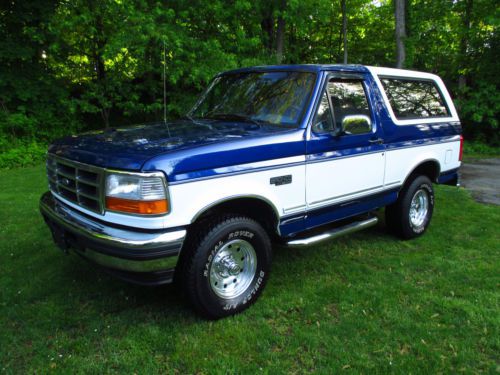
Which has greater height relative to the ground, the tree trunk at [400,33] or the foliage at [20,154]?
the tree trunk at [400,33]

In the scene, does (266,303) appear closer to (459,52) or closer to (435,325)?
(435,325)

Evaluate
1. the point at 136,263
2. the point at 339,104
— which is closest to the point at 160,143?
the point at 136,263

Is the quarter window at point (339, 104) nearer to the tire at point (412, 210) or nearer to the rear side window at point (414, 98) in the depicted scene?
the rear side window at point (414, 98)

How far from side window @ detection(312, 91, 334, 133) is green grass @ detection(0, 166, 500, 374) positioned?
1.51m

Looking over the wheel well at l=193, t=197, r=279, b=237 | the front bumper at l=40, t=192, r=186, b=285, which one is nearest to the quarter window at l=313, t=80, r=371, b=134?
the wheel well at l=193, t=197, r=279, b=237

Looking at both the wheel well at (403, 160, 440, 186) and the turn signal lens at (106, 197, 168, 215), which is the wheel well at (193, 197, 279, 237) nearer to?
the turn signal lens at (106, 197, 168, 215)

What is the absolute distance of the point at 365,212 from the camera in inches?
182

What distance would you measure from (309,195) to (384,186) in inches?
52.3

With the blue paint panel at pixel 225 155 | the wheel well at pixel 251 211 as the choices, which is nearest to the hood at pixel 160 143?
the blue paint panel at pixel 225 155

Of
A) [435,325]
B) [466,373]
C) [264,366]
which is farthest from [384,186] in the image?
[264,366]

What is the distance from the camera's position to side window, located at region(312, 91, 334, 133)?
12.6ft

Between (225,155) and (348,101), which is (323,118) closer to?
(348,101)

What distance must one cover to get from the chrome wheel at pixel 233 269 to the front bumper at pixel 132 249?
0.47 meters

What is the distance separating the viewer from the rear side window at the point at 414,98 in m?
4.83
